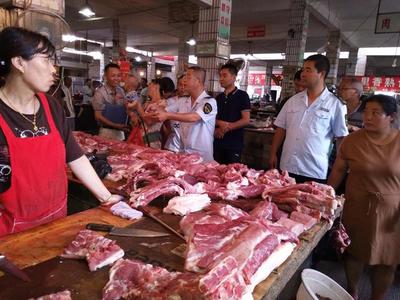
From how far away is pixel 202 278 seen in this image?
1.34 metres

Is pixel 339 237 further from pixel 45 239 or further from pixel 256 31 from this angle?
pixel 256 31

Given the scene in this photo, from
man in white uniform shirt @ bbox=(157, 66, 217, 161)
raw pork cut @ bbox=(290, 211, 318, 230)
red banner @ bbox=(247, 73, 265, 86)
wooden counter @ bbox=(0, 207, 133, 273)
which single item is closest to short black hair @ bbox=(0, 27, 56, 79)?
wooden counter @ bbox=(0, 207, 133, 273)

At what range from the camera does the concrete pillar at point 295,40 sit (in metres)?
11.0

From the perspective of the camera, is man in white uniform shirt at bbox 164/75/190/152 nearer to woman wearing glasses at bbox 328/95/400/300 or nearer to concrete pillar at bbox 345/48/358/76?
woman wearing glasses at bbox 328/95/400/300

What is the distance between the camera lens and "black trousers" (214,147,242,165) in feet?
16.2

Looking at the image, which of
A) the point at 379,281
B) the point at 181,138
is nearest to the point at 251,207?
the point at 379,281

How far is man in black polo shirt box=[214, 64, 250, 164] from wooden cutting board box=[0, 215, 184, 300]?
3.16m

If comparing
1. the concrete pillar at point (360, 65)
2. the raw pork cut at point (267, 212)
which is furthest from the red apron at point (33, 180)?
the concrete pillar at point (360, 65)

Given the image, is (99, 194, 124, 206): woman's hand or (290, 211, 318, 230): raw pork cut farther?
(99, 194, 124, 206): woman's hand

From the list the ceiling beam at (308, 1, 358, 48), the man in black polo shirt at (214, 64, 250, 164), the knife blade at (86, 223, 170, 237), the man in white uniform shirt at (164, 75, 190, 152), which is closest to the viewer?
the knife blade at (86, 223, 170, 237)

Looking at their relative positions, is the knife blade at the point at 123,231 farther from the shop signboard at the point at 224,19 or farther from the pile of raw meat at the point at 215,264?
the shop signboard at the point at 224,19

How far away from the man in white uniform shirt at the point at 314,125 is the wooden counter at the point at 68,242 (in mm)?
1705

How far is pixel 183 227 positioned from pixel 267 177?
3.99ft

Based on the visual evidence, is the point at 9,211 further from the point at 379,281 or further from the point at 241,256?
the point at 379,281
